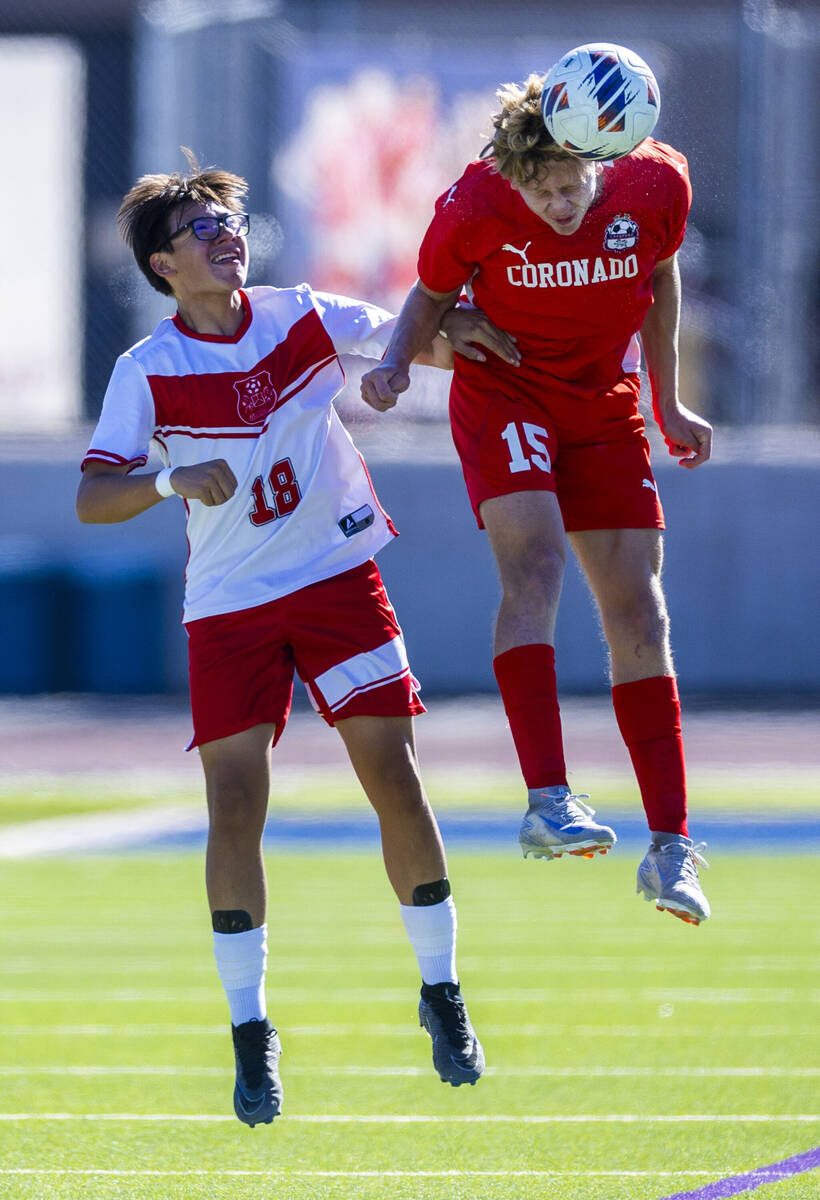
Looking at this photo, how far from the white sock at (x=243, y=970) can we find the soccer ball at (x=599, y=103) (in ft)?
6.65

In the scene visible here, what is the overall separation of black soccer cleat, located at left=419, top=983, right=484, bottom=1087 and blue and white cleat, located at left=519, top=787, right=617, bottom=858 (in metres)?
0.49

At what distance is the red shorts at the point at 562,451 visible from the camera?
4676 mm

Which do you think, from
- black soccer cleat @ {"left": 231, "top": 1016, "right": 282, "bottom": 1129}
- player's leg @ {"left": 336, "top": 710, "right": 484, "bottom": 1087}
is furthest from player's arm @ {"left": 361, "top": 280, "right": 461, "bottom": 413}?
black soccer cleat @ {"left": 231, "top": 1016, "right": 282, "bottom": 1129}

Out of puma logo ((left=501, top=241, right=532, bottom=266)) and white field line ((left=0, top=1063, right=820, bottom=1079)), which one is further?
white field line ((left=0, top=1063, right=820, bottom=1079))

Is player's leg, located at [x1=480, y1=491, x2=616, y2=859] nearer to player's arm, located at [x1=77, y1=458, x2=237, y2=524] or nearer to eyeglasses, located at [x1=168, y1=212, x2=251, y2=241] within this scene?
player's arm, located at [x1=77, y1=458, x2=237, y2=524]

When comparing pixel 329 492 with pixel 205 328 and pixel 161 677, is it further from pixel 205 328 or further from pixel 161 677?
pixel 161 677

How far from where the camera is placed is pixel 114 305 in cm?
1552

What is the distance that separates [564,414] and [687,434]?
14.5 inches

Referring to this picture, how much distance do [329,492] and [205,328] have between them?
494mm

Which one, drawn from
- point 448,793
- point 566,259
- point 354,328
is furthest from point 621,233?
point 448,793

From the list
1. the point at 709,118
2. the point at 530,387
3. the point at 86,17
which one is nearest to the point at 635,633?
the point at 530,387

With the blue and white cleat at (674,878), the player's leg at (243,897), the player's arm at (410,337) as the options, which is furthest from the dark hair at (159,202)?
the blue and white cleat at (674,878)

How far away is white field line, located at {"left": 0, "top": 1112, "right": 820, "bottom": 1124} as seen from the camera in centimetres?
531

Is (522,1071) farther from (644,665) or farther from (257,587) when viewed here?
(257,587)
